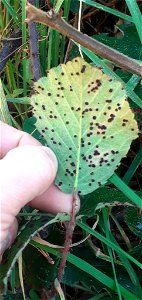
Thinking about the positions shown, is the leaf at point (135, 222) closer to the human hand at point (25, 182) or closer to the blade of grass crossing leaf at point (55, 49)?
the human hand at point (25, 182)

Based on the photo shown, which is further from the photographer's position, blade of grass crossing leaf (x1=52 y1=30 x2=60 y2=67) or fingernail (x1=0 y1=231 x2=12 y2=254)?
blade of grass crossing leaf (x1=52 y1=30 x2=60 y2=67)

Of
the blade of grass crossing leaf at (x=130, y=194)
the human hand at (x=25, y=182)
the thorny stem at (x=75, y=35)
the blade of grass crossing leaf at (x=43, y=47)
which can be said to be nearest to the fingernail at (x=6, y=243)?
the human hand at (x=25, y=182)

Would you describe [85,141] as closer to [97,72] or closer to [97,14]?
[97,72]

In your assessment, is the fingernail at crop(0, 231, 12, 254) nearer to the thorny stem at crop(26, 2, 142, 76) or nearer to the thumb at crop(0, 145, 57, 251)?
the thumb at crop(0, 145, 57, 251)

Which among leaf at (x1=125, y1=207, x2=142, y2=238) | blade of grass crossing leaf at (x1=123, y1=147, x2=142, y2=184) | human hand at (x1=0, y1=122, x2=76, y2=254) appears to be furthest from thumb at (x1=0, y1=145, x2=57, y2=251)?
blade of grass crossing leaf at (x1=123, y1=147, x2=142, y2=184)

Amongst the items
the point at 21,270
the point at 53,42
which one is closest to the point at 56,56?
the point at 53,42

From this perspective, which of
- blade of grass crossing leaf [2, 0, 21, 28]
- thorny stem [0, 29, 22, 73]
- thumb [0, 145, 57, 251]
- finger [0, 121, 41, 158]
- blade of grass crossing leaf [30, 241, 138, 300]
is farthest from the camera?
thorny stem [0, 29, 22, 73]
